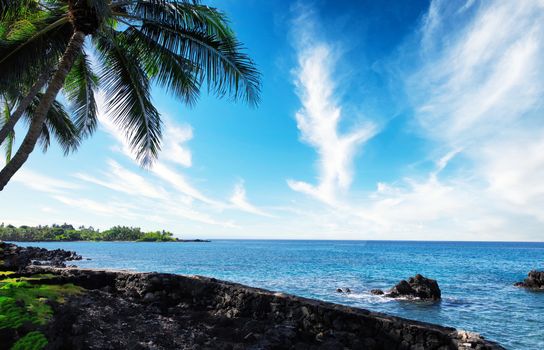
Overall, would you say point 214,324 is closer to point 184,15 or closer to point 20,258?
point 184,15

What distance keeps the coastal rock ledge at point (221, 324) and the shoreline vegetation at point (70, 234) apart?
15302 cm

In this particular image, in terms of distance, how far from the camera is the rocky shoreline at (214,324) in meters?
4.18

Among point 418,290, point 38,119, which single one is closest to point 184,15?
point 38,119

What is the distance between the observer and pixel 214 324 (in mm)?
5434

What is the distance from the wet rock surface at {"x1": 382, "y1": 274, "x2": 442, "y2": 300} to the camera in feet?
66.5

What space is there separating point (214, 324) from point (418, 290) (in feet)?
62.8

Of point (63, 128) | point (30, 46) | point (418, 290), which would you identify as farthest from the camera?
point (418, 290)

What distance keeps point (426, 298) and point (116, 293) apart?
771 inches

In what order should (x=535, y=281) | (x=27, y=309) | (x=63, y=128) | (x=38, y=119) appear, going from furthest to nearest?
(x=535, y=281)
(x=63, y=128)
(x=38, y=119)
(x=27, y=309)

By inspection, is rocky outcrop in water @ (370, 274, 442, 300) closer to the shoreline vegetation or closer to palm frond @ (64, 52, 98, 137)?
palm frond @ (64, 52, 98, 137)

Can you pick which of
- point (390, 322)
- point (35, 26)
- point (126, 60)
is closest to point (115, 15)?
point (126, 60)

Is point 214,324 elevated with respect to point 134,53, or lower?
lower

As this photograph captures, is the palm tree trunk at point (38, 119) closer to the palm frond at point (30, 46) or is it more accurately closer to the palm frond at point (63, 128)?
the palm frond at point (30, 46)

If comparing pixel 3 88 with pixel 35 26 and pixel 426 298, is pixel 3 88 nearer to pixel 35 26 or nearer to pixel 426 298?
pixel 35 26
